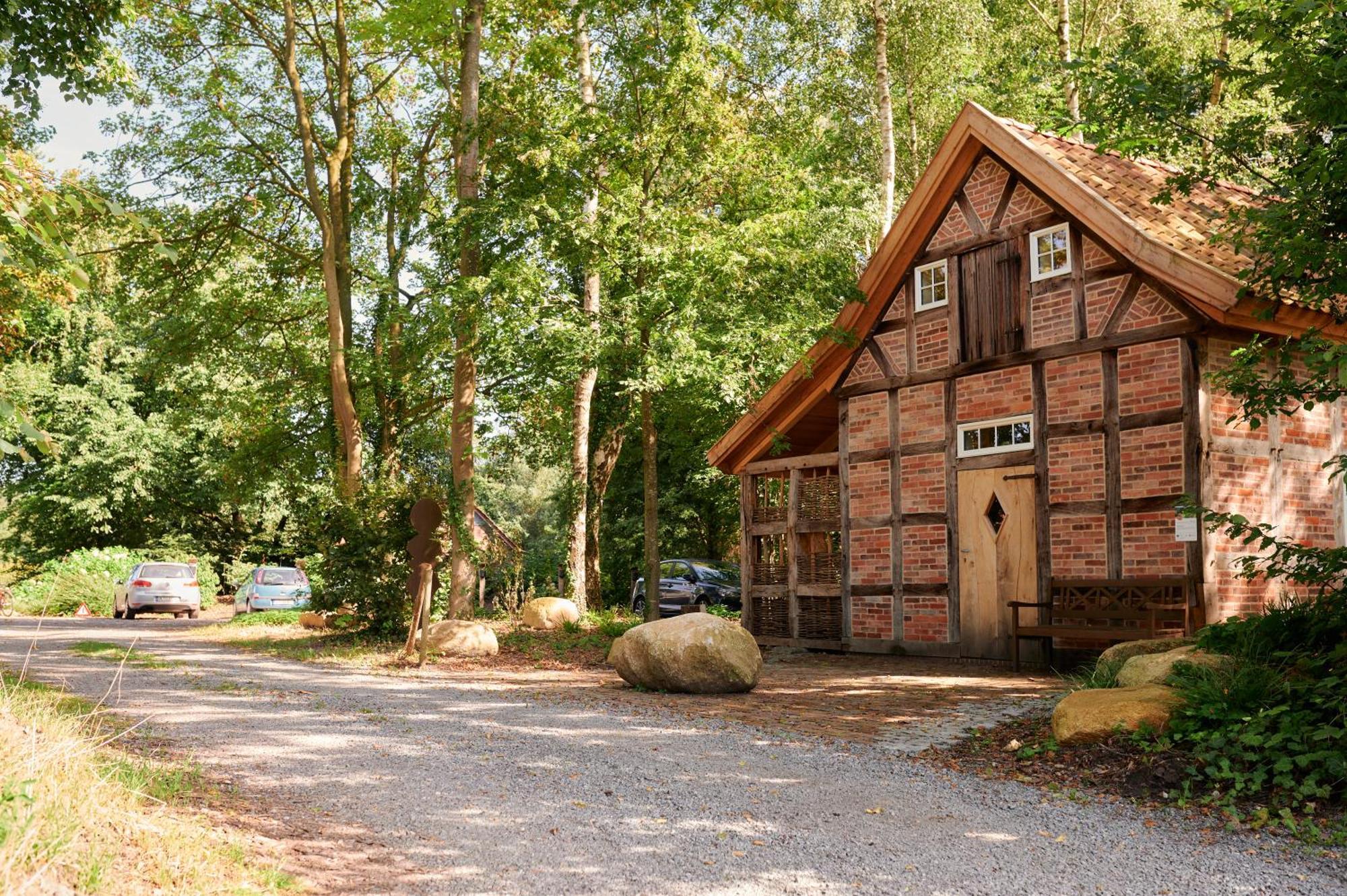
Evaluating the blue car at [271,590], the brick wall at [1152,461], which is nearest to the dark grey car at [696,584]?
the blue car at [271,590]

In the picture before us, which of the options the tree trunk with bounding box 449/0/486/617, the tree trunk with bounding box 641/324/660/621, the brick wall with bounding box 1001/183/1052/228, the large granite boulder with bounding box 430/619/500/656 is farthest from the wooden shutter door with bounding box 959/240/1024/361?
the large granite boulder with bounding box 430/619/500/656

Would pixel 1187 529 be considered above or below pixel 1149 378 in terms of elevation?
below

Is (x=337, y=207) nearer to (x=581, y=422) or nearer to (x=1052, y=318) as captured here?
(x=581, y=422)

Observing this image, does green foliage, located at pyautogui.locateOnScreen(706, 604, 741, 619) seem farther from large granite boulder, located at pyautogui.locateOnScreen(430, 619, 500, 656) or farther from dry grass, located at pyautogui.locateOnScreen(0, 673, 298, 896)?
dry grass, located at pyautogui.locateOnScreen(0, 673, 298, 896)

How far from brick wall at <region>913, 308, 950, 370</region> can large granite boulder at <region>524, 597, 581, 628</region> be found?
7.92 metres

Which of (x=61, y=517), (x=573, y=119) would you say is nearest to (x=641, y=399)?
(x=573, y=119)

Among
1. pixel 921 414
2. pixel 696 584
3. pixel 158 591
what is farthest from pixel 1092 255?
pixel 158 591

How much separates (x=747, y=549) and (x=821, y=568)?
157 centimetres

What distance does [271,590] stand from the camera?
30.3m

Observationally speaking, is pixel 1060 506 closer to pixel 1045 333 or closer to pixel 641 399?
pixel 1045 333

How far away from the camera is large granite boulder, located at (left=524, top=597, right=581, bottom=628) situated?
67.3 feet

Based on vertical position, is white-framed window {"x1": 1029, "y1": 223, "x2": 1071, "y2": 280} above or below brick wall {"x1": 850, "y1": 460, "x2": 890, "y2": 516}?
above

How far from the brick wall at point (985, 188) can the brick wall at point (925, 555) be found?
14.0 feet

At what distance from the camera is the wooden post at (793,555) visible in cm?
1764
